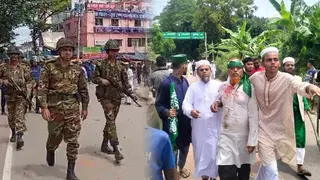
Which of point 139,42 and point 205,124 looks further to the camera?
point 205,124

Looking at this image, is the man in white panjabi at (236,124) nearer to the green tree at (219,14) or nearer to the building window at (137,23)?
the building window at (137,23)

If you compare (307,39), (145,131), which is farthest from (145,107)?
(307,39)

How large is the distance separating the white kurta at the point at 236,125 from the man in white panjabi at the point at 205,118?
15cm

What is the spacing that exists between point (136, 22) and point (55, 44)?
1.12 m

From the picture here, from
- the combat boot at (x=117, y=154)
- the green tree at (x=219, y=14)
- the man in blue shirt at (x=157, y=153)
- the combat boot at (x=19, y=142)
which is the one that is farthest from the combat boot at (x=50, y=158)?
the green tree at (x=219, y=14)

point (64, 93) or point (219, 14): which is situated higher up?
point (219, 14)

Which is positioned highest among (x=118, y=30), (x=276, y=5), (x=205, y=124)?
(x=276, y=5)

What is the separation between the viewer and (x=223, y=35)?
14.6 meters

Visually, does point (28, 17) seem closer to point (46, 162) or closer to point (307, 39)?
point (46, 162)

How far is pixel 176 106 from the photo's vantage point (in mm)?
1938

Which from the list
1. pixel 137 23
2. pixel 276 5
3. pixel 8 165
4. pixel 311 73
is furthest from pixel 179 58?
pixel 276 5

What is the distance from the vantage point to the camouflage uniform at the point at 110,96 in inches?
88.0

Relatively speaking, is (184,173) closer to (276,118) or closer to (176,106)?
(276,118)

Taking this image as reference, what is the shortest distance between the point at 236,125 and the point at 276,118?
26cm
